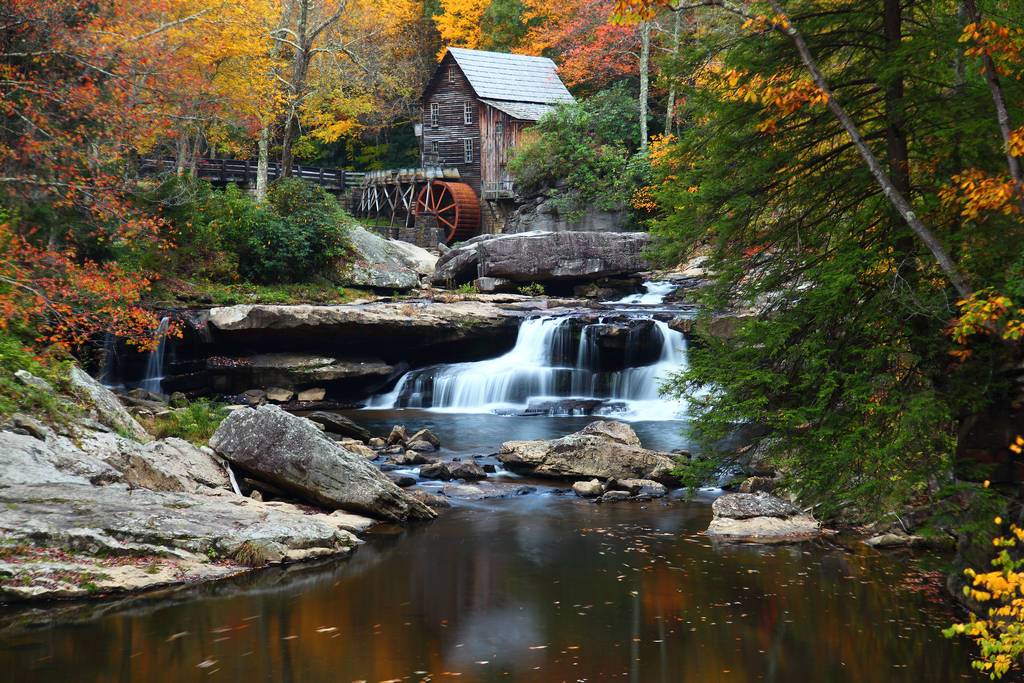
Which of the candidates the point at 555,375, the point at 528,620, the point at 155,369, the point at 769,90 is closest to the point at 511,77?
the point at 555,375

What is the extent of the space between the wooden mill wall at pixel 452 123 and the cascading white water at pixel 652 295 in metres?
15.8

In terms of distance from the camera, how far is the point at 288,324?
67.7ft

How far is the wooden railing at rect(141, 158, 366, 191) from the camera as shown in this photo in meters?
39.8

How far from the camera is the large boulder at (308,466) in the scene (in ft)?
35.3

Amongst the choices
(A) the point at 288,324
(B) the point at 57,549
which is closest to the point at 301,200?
(A) the point at 288,324

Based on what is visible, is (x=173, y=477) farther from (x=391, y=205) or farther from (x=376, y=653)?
(x=391, y=205)

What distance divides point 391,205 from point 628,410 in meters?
26.1

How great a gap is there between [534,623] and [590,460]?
589 centimetres

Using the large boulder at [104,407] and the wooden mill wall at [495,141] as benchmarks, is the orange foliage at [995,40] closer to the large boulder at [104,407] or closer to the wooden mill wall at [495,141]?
the large boulder at [104,407]

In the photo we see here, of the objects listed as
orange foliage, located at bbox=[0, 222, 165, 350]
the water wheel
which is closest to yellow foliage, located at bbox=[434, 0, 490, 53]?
the water wheel

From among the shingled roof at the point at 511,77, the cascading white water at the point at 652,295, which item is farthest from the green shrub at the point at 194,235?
the shingled roof at the point at 511,77

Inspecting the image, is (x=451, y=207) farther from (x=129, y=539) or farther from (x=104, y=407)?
(x=129, y=539)

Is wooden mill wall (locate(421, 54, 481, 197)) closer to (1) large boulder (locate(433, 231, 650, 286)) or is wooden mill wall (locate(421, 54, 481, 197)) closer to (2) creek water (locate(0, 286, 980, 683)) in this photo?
(1) large boulder (locate(433, 231, 650, 286))

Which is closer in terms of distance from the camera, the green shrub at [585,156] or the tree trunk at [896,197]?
the tree trunk at [896,197]
